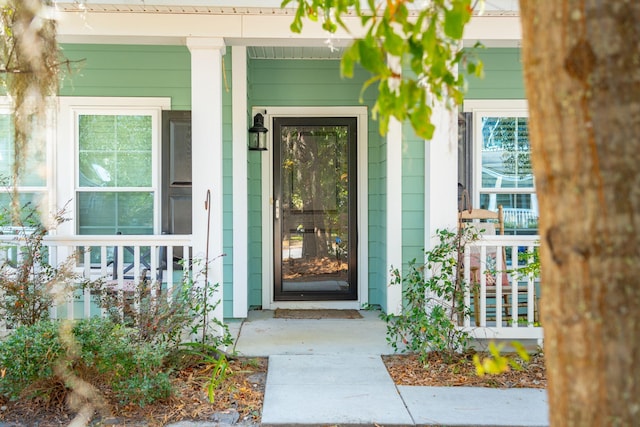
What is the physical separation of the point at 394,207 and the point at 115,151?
2.55 m

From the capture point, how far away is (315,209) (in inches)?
219

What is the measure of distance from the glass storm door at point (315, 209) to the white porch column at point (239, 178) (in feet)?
2.02

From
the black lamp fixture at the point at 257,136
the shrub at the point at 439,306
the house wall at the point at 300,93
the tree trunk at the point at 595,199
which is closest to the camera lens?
the tree trunk at the point at 595,199

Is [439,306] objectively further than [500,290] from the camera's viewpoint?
No

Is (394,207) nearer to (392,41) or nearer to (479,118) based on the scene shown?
(479,118)

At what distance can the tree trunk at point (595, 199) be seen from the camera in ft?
2.71

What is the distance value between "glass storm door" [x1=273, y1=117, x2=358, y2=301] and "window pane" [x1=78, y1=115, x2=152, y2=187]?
1271 mm

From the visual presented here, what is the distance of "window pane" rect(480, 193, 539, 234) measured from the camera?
5219mm

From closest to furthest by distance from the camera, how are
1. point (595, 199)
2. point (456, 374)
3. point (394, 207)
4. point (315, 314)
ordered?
point (595, 199) < point (456, 374) < point (394, 207) < point (315, 314)

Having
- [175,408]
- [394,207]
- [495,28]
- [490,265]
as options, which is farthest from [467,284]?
[175,408]

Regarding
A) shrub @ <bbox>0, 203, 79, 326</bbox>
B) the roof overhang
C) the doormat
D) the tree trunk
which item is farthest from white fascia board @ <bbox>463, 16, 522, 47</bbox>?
the tree trunk

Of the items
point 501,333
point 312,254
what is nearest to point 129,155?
point 312,254

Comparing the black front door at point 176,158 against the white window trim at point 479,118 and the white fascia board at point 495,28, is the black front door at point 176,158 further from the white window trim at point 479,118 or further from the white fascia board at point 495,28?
the white window trim at point 479,118

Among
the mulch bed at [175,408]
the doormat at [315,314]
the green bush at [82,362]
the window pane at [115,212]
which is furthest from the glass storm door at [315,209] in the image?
the green bush at [82,362]
